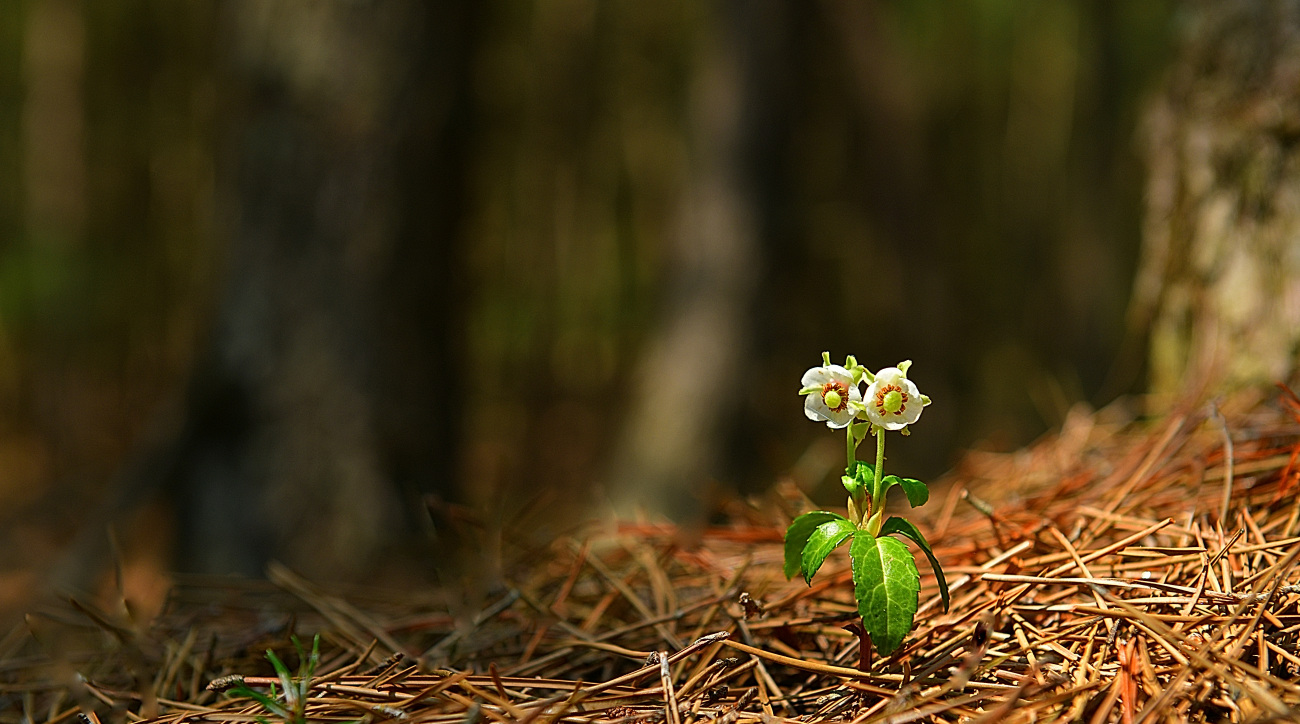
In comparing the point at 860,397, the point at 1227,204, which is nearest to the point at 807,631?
the point at 860,397

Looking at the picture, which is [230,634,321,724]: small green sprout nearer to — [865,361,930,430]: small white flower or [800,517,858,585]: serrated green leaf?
[800,517,858,585]: serrated green leaf

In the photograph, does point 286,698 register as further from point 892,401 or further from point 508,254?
point 508,254

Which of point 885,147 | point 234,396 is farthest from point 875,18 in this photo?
point 234,396

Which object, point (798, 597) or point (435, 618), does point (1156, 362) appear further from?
point (435, 618)

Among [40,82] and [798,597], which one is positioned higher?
[40,82]

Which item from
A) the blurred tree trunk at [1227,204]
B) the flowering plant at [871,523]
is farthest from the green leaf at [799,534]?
the blurred tree trunk at [1227,204]

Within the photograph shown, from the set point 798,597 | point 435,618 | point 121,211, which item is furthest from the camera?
point 121,211

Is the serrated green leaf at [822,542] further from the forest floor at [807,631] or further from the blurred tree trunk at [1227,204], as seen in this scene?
the blurred tree trunk at [1227,204]
